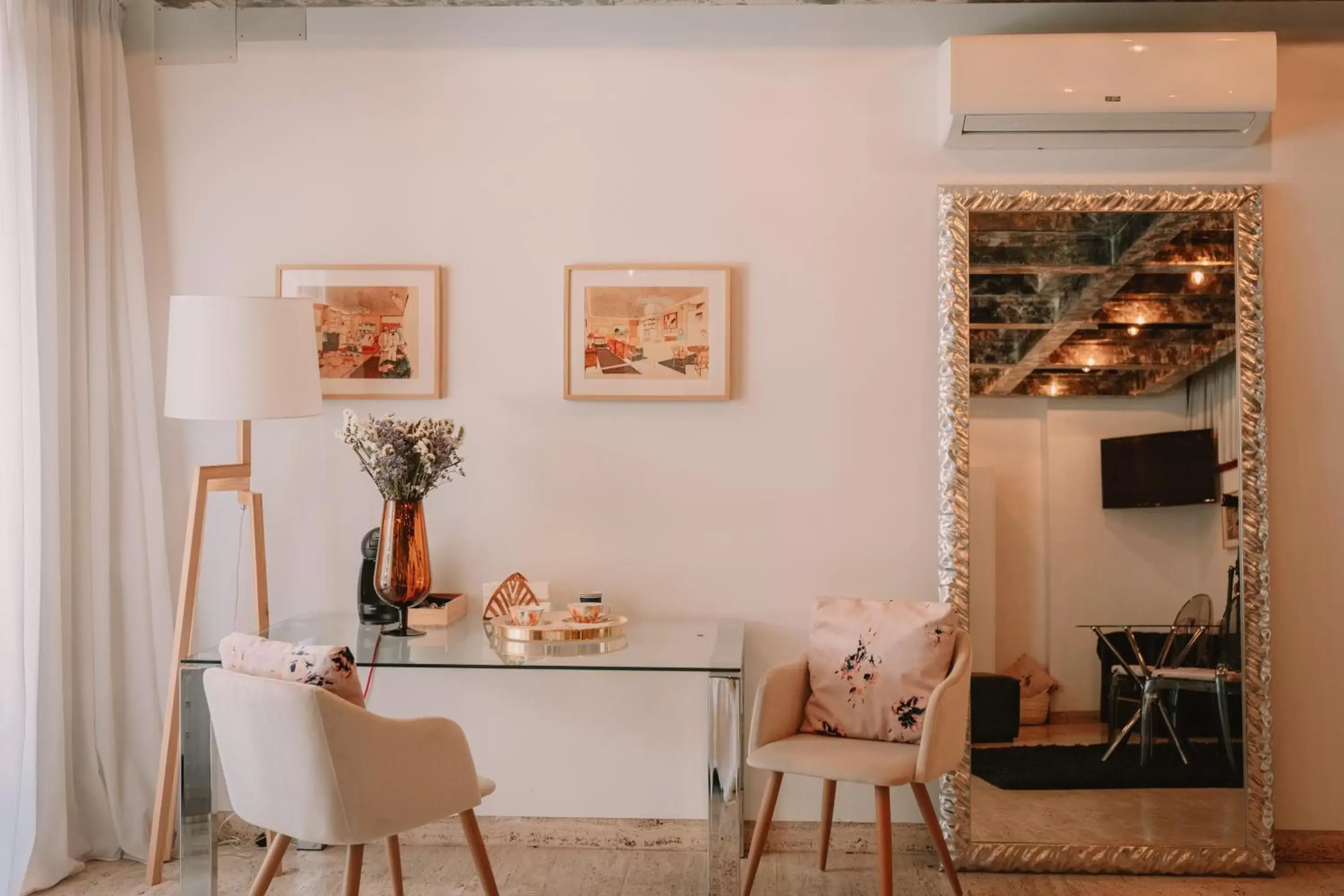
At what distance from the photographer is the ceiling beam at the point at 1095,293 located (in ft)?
10.8

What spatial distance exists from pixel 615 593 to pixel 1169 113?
2.06 metres

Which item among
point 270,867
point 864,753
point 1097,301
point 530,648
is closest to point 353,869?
point 270,867

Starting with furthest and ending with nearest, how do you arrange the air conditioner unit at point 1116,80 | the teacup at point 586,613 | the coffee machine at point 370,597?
the coffee machine at point 370,597 → the air conditioner unit at point 1116,80 → the teacup at point 586,613

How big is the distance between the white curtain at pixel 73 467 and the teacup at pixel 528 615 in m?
1.14

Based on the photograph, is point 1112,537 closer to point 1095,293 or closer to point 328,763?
point 1095,293

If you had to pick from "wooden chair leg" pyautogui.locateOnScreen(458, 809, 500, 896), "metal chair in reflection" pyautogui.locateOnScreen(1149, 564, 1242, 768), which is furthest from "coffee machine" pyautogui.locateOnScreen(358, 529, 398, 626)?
"metal chair in reflection" pyautogui.locateOnScreen(1149, 564, 1242, 768)

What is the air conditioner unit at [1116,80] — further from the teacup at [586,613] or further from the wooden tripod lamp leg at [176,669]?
the wooden tripod lamp leg at [176,669]

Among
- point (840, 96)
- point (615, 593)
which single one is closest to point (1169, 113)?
point (840, 96)

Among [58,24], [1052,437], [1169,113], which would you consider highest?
[58,24]

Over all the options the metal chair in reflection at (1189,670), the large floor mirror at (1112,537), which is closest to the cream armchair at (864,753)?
the large floor mirror at (1112,537)

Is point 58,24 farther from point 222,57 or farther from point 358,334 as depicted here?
point 358,334

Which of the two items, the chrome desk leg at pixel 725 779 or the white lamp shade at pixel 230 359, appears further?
the white lamp shade at pixel 230 359

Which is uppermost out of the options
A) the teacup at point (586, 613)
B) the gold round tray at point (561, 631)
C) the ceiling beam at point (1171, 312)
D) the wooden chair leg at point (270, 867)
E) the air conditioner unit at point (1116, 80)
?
the air conditioner unit at point (1116, 80)

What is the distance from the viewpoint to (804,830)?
11.3ft
